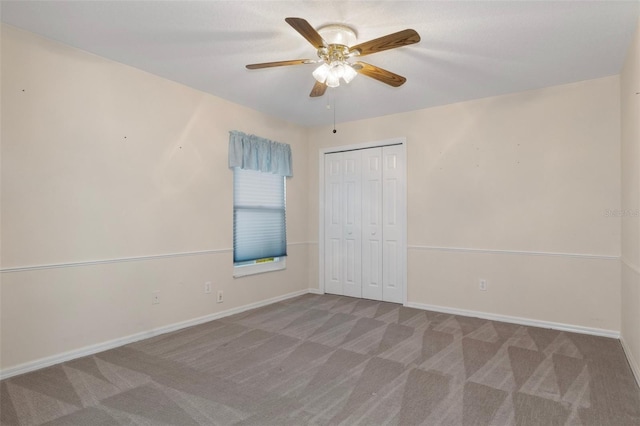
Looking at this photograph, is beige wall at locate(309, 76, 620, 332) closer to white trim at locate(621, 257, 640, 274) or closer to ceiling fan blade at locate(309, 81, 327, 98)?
white trim at locate(621, 257, 640, 274)

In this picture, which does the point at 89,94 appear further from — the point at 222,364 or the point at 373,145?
the point at 373,145

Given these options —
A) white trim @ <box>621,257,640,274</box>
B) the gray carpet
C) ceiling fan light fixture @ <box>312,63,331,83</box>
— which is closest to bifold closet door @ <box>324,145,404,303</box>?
the gray carpet

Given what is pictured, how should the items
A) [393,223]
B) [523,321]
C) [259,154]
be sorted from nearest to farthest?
1. [523,321]
2. [259,154]
3. [393,223]

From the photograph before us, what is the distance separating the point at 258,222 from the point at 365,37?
8.92ft

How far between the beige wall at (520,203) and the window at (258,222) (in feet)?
5.88

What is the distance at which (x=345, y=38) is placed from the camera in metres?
2.65

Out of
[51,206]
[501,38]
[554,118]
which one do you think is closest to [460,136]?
[554,118]

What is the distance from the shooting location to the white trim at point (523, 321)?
3425 mm

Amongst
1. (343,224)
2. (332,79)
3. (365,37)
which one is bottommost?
(343,224)

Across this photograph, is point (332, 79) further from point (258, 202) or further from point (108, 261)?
point (108, 261)

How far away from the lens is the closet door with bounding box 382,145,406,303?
467 cm

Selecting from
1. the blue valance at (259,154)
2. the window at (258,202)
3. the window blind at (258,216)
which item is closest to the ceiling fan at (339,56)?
the blue valance at (259,154)

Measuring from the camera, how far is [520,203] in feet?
12.7

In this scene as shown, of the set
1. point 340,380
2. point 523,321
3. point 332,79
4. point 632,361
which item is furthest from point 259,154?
point 632,361
